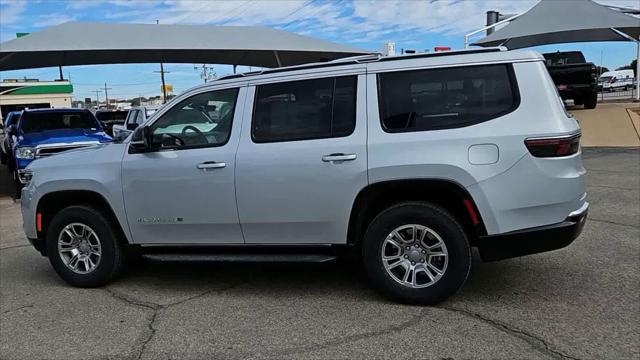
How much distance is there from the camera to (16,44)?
12.2 metres

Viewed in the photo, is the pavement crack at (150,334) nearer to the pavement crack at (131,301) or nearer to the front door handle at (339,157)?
the pavement crack at (131,301)

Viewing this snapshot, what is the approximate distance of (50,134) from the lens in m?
11.2

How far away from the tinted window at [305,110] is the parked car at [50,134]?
244 inches

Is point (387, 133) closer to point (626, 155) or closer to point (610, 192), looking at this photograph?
point (610, 192)

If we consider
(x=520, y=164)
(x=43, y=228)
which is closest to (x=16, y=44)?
(x=43, y=228)

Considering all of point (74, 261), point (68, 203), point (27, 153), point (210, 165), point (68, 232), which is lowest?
point (74, 261)

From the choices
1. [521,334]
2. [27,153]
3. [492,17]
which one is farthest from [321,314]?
[492,17]

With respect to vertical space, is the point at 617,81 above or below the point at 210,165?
above

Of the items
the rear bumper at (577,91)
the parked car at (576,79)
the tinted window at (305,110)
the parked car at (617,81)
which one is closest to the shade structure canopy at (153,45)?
the parked car at (576,79)

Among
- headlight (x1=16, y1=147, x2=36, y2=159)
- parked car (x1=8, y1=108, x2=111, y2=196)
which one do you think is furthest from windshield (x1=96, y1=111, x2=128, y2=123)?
headlight (x1=16, y1=147, x2=36, y2=159)

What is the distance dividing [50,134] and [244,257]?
8.44m

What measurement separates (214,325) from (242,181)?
3.91 feet

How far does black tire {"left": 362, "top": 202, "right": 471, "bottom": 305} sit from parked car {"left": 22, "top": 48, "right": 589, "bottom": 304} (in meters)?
0.01

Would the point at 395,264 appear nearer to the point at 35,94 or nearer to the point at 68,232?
the point at 68,232
